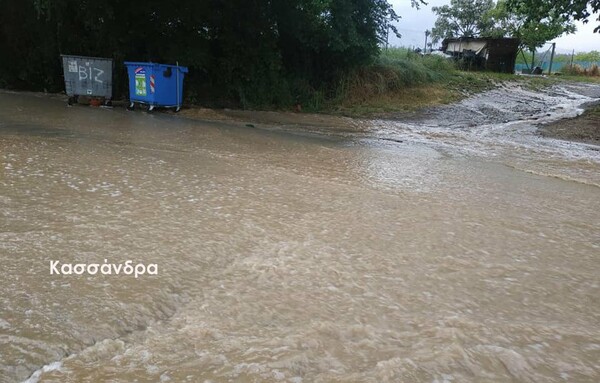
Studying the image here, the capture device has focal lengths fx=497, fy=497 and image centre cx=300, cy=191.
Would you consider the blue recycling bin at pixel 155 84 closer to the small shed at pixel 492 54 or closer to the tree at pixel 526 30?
the small shed at pixel 492 54

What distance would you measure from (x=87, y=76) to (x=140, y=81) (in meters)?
1.17

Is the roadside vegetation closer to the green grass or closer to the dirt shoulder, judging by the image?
the green grass

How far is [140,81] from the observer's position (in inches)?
400

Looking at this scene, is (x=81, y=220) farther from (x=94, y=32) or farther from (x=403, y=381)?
(x=94, y=32)

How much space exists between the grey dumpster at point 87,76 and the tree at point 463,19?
1488 inches

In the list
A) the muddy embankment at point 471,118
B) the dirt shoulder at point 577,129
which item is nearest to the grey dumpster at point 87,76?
the muddy embankment at point 471,118

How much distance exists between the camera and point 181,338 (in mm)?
1911

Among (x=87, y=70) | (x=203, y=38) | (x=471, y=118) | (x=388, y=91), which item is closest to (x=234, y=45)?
(x=203, y=38)

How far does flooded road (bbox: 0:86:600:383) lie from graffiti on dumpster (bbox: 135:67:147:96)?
481 centimetres

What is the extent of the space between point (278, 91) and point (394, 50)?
9.02 metres

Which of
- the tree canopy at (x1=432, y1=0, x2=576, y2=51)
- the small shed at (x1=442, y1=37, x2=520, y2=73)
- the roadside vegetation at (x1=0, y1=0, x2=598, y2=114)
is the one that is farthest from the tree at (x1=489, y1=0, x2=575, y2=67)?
the roadside vegetation at (x1=0, y1=0, x2=598, y2=114)

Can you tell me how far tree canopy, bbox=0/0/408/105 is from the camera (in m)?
11.3

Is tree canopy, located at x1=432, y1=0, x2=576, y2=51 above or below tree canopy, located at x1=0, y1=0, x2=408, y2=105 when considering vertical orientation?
above

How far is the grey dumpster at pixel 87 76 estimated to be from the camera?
10281 mm
